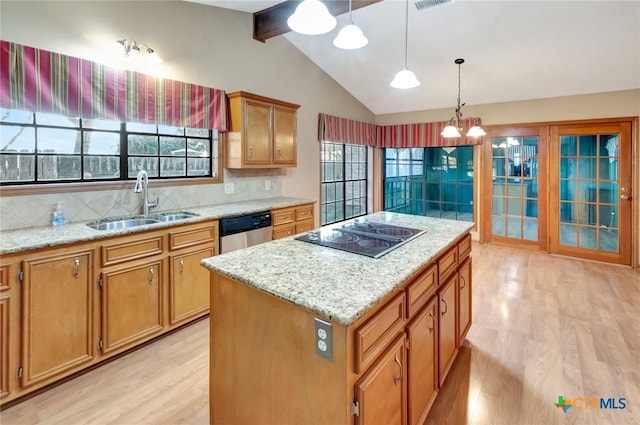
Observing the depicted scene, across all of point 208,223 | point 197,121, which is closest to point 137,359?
point 208,223

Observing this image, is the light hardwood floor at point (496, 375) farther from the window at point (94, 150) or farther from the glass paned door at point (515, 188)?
the glass paned door at point (515, 188)

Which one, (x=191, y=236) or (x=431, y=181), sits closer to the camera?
(x=191, y=236)

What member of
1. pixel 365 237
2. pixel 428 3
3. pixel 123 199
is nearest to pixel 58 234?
pixel 123 199

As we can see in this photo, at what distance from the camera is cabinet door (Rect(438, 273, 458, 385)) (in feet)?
6.23

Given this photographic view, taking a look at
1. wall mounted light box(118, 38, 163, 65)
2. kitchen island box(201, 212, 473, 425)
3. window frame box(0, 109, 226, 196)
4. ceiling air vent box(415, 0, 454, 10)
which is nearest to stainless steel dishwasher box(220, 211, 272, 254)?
window frame box(0, 109, 226, 196)

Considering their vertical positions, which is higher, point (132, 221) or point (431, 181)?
point (431, 181)

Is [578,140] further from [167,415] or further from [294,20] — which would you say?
[167,415]

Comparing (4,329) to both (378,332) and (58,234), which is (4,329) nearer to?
(58,234)

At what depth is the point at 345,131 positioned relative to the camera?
5516 mm

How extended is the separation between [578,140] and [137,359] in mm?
5942

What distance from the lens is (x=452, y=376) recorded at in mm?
2188

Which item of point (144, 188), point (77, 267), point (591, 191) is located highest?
point (591, 191)

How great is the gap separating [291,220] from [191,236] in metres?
1.29

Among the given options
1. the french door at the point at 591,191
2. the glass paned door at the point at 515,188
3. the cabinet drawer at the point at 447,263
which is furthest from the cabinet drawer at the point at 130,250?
the french door at the point at 591,191
